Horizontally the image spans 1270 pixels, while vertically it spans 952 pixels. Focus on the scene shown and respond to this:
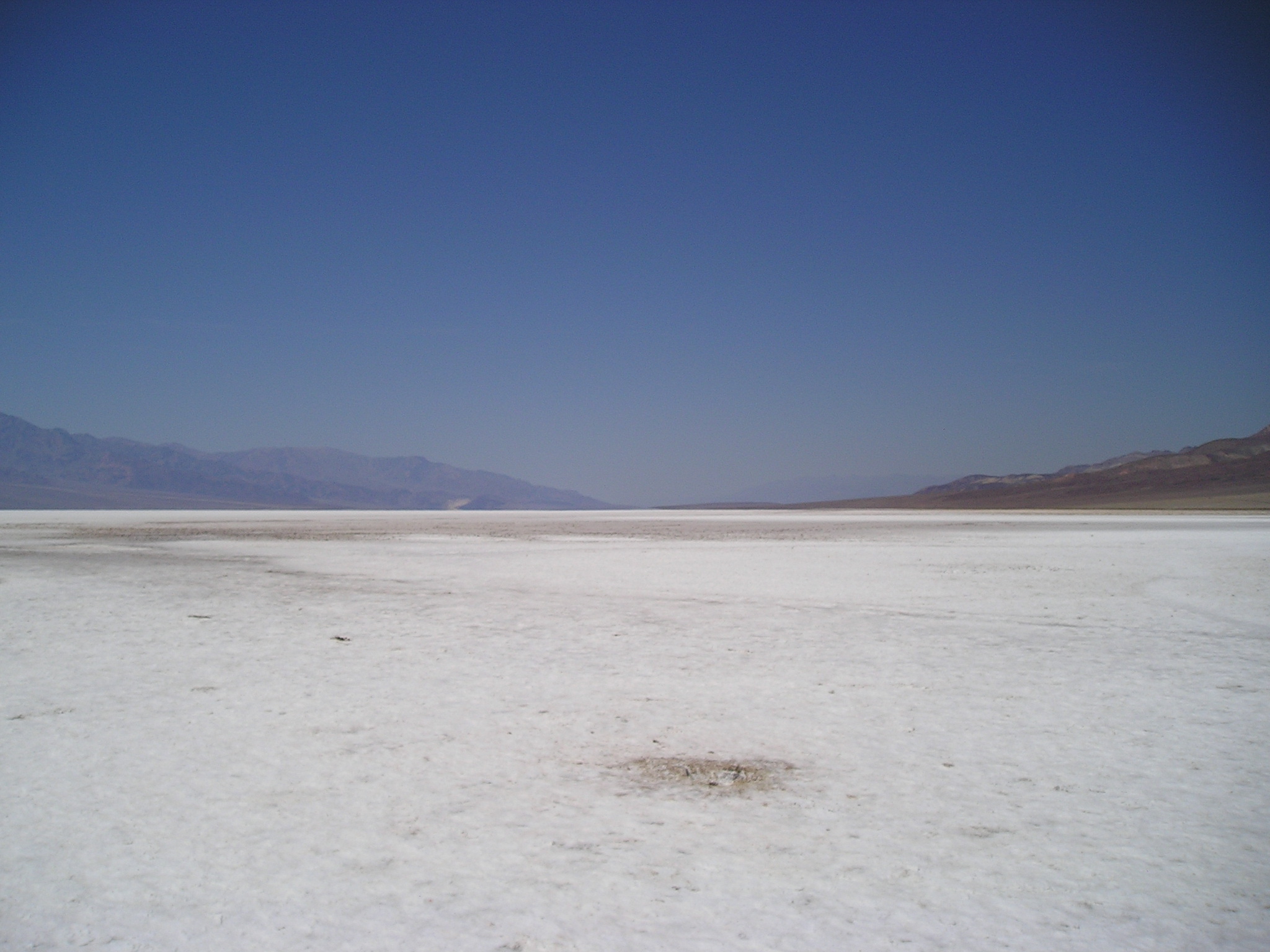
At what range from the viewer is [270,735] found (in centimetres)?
484

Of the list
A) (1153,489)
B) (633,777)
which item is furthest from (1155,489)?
(633,777)

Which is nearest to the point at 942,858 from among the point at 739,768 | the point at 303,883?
the point at 739,768

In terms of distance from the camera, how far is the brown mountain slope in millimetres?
75875

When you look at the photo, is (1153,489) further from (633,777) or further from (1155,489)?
(633,777)

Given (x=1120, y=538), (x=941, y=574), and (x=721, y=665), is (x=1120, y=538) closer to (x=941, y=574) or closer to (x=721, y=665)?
(x=941, y=574)

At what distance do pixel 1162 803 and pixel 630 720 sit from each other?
2.77 meters

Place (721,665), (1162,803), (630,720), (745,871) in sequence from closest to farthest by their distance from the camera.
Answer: (745,871)
(1162,803)
(630,720)
(721,665)

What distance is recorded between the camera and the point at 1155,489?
90750mm

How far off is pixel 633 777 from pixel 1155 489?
338 ft

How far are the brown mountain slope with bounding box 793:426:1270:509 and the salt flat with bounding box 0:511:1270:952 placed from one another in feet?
225

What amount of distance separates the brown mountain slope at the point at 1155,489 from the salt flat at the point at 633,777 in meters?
68.5

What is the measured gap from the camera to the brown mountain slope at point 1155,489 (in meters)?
75.9

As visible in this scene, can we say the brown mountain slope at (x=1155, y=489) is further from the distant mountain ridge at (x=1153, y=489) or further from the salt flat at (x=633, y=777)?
the salt flat at (x=633, y=777)

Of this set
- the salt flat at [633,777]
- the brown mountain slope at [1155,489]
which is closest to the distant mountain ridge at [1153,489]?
the brown mountain slope at [1155,489]
